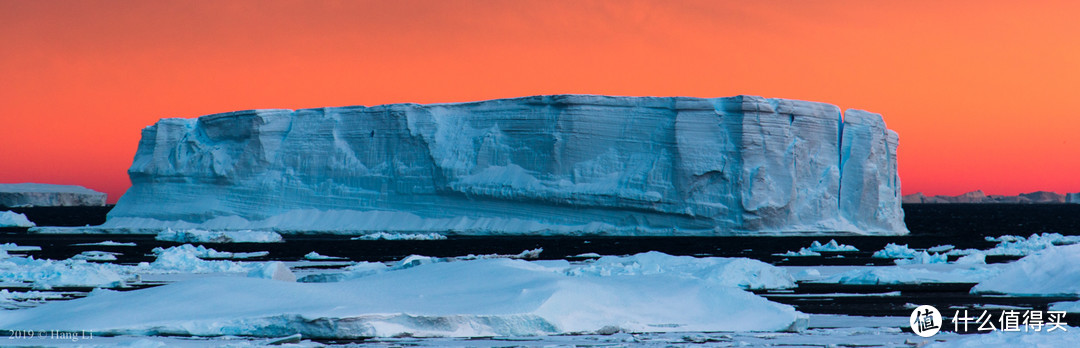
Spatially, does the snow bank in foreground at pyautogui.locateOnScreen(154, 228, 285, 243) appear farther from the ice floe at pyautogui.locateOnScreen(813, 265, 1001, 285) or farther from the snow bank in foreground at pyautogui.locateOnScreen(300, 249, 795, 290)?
the ice floe at pyautogui.locateOnScreen(813, 265, 1001, 285)

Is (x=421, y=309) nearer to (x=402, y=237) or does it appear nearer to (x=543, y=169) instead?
(x=402, y=237)

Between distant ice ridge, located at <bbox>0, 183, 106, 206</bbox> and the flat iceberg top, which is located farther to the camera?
the flat iceberg top

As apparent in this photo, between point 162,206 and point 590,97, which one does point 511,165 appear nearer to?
point 590,97

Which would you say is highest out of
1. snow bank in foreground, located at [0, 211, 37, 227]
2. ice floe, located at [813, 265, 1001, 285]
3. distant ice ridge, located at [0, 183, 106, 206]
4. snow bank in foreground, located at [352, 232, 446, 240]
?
distant ice ridge, located at [0, 183, 106, 206]

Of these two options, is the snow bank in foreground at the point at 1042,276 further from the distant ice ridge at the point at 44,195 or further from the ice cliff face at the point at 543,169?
the distant ice ridge at the point at 44,195

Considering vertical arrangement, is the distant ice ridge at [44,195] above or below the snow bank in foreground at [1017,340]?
above

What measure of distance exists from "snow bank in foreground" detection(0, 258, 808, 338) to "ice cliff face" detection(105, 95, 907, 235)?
933 inches

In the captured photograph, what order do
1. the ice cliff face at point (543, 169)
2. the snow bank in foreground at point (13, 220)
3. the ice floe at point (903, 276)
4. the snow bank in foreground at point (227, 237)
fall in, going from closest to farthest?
the ice floe at point (903, 276)
the snow bank in foreground at point (227, 237)
the ice cliff face at point (543, 169)
the snow bank in foreground at point (13, 220)

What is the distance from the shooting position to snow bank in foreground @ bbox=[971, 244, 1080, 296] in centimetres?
1350

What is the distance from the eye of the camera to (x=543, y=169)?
119 feet

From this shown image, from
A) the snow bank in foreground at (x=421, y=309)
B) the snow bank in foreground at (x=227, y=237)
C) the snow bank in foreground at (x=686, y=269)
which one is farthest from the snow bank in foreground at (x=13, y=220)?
the snow bank in foreground at (x=421, y=309)

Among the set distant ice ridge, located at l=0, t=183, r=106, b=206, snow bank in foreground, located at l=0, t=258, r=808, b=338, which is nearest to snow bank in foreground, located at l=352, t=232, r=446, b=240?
snow bank in foreground, located at l=0, t=258, r=808, b=338

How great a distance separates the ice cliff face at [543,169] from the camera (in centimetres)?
3484

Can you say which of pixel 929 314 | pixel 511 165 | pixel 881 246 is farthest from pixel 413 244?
pixel 929 314
